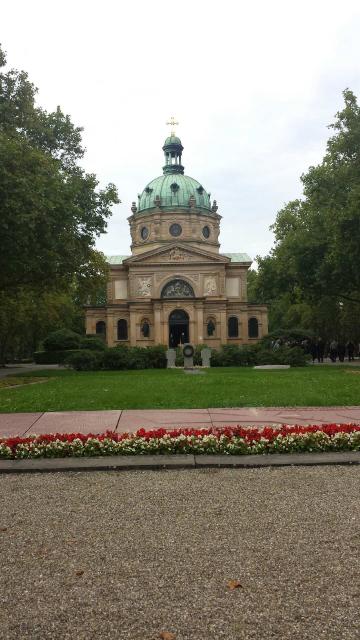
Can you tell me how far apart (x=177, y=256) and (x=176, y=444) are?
189 ft

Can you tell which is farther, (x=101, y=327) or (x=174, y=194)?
(x=174, y=194)

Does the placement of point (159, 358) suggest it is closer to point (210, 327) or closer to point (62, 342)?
point (62, 342)

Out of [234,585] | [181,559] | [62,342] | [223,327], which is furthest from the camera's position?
[223,327]

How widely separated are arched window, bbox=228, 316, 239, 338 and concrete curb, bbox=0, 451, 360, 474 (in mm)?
58352

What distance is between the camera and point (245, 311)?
66.4 m

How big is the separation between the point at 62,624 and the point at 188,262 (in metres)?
62.0

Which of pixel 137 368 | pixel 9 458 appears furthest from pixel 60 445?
pixel 137 368

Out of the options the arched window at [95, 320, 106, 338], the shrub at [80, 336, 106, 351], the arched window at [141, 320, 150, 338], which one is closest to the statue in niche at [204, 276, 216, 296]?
the arched window at [141, 320, 150, 338]

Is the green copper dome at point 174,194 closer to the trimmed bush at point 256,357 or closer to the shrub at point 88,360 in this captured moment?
the trimmed bush at point 256,357

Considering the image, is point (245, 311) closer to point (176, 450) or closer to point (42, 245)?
point (42, 245)

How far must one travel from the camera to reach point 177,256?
65250mm

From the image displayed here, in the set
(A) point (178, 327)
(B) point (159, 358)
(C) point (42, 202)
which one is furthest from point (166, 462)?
(A) point (178, 327)

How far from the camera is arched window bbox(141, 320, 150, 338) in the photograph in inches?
2559

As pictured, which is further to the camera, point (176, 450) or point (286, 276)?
point (286, 276)
